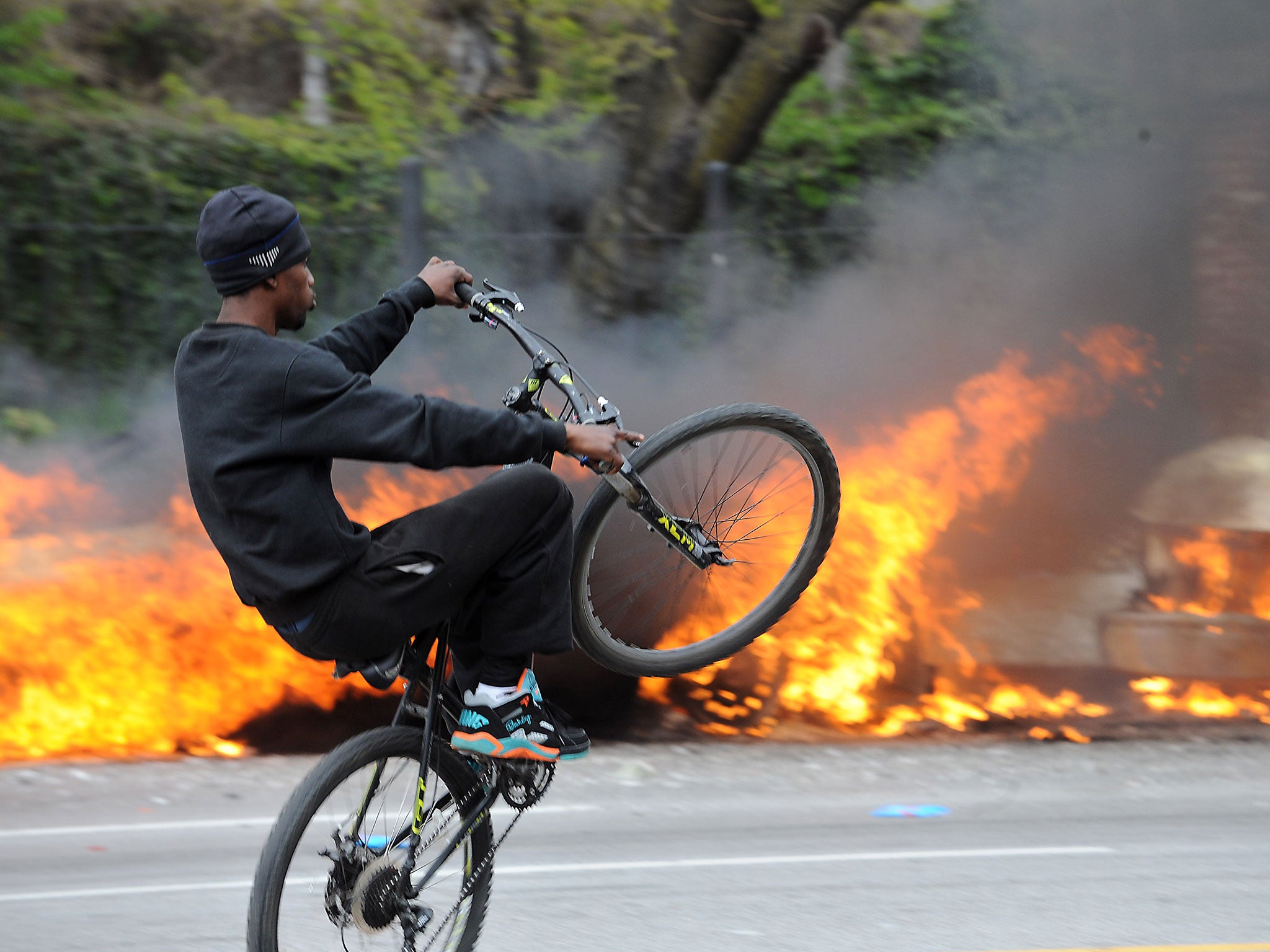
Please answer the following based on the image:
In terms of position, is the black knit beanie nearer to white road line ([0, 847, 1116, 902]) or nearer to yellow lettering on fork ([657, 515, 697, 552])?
yellow lettering on fork ([657, 515, 697, 552])

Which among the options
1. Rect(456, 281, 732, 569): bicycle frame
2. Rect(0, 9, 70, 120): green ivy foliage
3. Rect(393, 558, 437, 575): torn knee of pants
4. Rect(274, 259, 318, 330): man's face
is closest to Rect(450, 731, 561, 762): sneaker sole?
Rect(393, 558, 437, 575): torn knee of pants

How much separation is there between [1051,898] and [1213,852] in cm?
95

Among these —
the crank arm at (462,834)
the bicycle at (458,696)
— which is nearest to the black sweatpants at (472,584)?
the bicycle at (458,696)

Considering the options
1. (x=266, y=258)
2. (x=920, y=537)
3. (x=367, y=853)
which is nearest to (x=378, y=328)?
(x=266, y=258)

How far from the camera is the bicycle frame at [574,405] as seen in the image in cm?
350

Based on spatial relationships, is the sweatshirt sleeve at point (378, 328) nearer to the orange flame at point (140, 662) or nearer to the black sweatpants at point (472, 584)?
the black sweatpants at point (472, 584)

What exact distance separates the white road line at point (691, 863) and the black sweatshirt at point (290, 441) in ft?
6.98

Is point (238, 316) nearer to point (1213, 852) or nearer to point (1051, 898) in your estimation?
point (1051, 898)

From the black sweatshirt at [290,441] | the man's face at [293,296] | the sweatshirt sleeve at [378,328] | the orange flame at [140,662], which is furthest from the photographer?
the orange flame at [140,662]

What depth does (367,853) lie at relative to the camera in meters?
3.54

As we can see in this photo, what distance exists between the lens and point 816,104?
9234mm

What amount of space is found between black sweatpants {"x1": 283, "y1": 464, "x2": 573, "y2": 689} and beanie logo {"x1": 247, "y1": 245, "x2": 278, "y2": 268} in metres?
0.72

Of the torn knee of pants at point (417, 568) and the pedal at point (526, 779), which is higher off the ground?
the torn knee of pants at point (417, 568)

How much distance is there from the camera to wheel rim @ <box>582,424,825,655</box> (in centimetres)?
412
